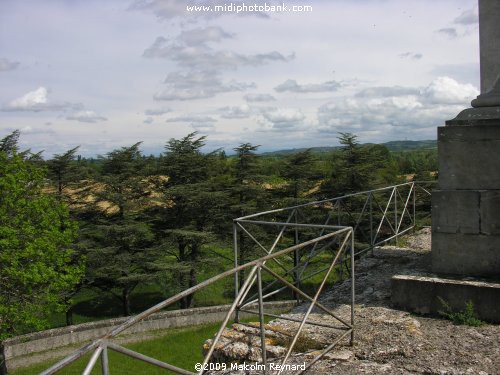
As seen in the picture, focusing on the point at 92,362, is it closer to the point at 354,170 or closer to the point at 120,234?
the point at 120,234

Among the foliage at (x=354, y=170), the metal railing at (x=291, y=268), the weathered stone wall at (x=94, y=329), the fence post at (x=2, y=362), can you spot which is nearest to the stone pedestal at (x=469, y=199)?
the metal railing at (x=291, y=268)

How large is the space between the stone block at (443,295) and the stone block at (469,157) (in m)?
1.20

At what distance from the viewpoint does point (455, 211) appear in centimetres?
594

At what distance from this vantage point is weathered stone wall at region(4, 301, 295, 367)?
18.2 meters

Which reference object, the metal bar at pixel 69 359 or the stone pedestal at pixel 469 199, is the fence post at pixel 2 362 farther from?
the metal bar at pixel 69 359

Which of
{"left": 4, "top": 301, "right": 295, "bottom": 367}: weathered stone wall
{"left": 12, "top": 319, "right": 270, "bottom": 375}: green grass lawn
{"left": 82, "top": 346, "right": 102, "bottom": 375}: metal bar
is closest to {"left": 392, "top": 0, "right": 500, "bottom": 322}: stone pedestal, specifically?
{"left": 82, "top": 346, "right": 102, "bottom": 375}: metal bar

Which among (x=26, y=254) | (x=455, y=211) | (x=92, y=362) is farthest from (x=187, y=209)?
(x=92, y=362)

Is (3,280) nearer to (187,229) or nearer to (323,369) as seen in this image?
(187,229)

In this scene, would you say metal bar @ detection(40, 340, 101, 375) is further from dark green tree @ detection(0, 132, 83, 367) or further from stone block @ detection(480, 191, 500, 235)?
dark green tree @ detection(0, 132, 83, 367)

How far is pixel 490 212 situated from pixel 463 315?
1.33m

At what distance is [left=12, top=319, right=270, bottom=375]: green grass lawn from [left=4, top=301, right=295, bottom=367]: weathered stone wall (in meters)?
0.41

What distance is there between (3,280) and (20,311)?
4.26 feet

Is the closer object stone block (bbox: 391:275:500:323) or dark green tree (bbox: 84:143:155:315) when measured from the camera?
stone block (bbox: 391:275:500:323)

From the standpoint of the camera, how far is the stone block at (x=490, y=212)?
5711 millimetres
